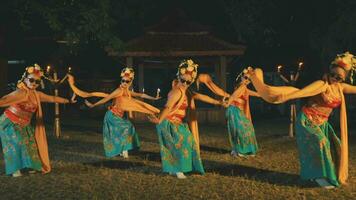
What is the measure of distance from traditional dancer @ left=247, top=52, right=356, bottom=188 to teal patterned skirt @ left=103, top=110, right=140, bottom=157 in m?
4.93

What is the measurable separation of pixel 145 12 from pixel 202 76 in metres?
16.7

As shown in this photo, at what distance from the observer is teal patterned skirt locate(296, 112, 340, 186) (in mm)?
8242

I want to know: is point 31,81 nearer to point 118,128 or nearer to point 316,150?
point 118,128

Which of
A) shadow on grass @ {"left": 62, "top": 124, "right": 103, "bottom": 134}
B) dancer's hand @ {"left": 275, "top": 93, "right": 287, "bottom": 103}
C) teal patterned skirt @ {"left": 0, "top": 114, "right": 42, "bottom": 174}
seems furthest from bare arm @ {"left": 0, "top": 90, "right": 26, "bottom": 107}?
shadow on grass @ {"left": 62, "top": 124, "right": 103, "bottom": 134}

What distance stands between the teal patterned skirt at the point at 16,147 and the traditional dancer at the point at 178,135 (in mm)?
2399

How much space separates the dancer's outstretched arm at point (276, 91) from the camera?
7.51m

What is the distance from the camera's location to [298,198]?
771cm

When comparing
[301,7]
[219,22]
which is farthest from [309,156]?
[219,22]

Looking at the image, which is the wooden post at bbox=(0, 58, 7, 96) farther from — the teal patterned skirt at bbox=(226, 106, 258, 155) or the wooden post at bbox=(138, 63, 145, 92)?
the teal patterned skirt at bbox=(226, 106, 258, 155)

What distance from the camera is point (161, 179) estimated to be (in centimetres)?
931

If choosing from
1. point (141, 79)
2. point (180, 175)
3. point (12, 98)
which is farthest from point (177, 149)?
Result: point (141, 79)

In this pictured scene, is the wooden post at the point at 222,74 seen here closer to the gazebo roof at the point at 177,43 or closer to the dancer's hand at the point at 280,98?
the gazebo roof at the point at 177,43

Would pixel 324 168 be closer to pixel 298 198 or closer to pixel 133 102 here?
pixel 298 198

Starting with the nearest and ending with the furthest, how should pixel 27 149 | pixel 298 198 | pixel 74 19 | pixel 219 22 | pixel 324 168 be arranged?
1. pixel 298 198
2. pixel 324 168
3. pixel 27 149
4. pixel 74 19
5. pixel 219 22
